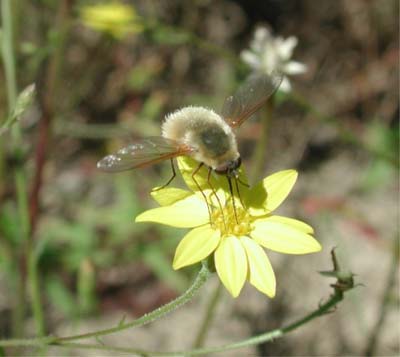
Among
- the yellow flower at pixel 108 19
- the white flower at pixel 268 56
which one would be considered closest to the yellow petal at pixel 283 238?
the white flower at pixel 268 56

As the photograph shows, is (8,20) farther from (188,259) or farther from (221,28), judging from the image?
(221,28)

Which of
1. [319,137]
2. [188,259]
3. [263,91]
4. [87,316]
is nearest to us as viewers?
[188,259]

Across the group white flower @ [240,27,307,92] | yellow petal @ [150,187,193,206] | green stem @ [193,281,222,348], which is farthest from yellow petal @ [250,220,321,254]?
white flower @ [240,27,307,92]

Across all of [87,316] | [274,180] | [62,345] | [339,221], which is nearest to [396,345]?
[339,221]

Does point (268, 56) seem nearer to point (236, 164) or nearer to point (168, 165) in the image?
point (168, 165)

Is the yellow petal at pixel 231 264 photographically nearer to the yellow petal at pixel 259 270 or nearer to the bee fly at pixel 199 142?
the yellow petal at pixel 259 270

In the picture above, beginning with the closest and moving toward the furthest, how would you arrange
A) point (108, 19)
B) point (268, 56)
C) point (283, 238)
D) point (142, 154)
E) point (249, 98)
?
point (142, 154) → point (283, 238) → point (249, 98) → point (268, 56) → point (108, 19)

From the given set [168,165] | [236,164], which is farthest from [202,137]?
[168,165]
